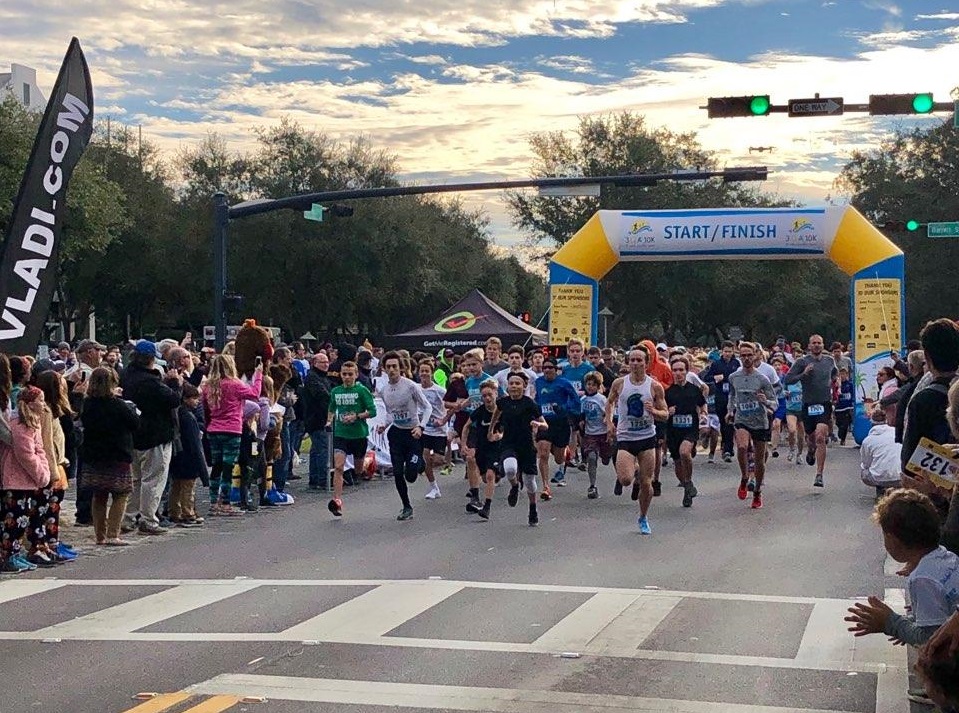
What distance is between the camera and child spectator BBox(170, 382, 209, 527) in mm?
14787

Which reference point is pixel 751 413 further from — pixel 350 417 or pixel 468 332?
pixel 468 332

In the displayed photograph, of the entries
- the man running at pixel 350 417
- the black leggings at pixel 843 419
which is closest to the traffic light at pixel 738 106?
the man running at pixel 350 417

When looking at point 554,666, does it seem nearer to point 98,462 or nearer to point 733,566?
point 733,566

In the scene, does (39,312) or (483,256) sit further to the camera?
(483,256)

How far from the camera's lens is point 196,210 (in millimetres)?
59688

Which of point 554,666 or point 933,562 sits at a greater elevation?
point 933,562

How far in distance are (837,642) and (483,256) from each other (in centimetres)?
6271

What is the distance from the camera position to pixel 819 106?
727 inches

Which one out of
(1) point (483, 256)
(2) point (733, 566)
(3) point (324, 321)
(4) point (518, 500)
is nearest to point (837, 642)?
(2) point (733, 566)

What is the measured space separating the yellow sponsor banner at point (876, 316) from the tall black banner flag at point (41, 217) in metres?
14.9

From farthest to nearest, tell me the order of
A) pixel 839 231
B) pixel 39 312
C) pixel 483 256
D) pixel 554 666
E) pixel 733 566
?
pixel 483 256 < pixel 839 231 < pixel 39 312 < pixel 733 566 < pixel 554 666

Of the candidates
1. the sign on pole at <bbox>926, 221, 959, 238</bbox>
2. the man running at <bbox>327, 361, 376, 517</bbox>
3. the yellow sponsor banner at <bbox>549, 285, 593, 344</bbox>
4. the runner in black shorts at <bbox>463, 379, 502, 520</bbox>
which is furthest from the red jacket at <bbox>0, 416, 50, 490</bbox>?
the sign on pole at <bbox>926, 221, 959, 238</bbox>

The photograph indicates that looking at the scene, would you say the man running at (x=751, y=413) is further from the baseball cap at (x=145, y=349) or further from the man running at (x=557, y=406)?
the baseball cap at (x=145, y=349)

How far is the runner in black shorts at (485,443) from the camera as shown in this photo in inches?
593
